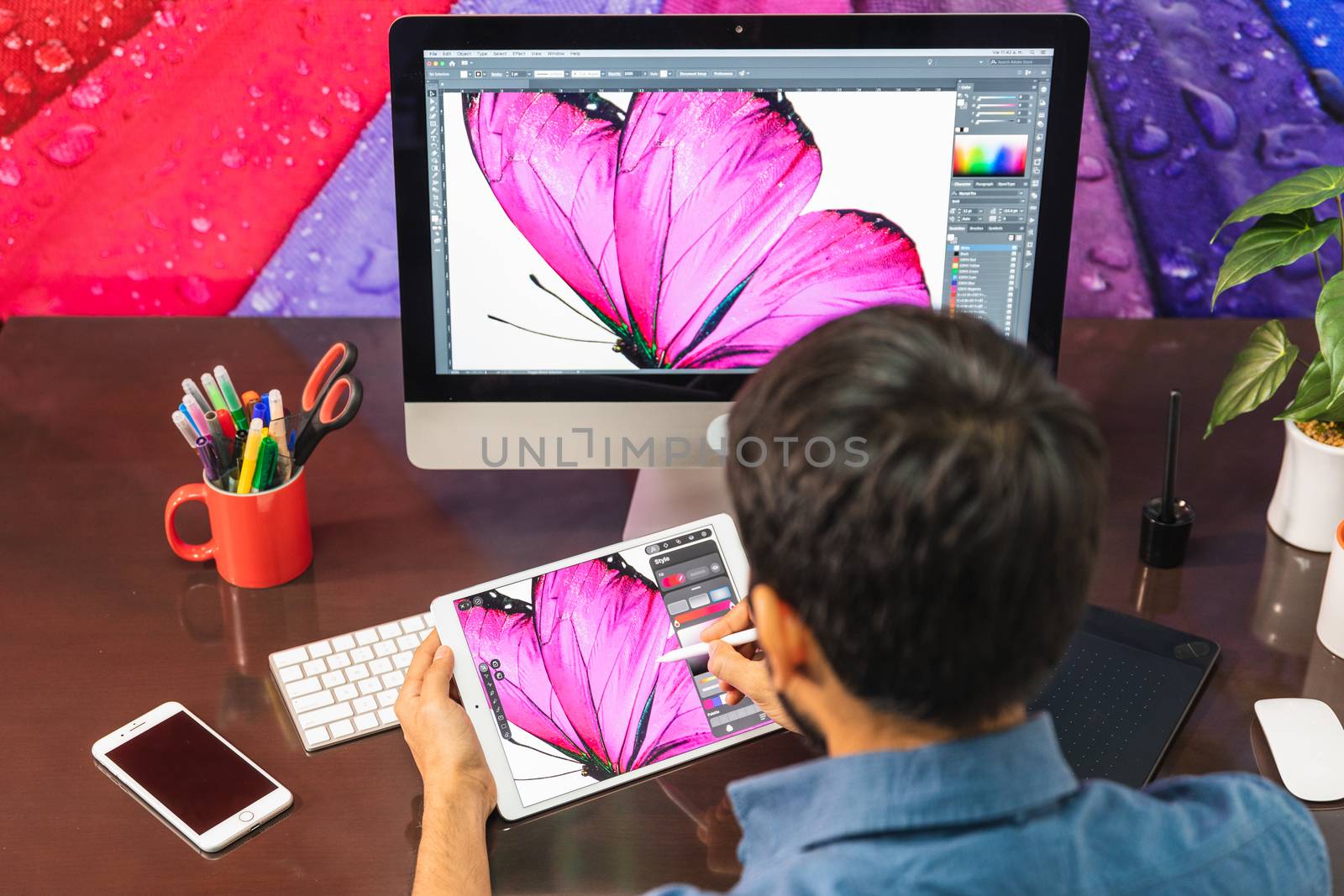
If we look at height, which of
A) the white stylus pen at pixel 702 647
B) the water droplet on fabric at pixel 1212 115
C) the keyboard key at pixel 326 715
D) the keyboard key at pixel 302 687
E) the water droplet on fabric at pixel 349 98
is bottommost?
the keyboard key at pixel 326 715

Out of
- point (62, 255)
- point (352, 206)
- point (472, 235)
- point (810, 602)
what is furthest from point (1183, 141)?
point (62, 255)

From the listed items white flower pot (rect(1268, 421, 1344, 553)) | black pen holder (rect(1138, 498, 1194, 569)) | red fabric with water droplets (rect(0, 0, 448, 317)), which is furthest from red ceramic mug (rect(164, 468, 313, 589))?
white flower pot (rect(1268, 421, 1344, 553))

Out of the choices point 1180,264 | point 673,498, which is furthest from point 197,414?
point 1180,264

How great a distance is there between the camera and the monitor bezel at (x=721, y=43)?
1.05 metres

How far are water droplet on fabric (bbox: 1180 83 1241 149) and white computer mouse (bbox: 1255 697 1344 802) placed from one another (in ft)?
2.35

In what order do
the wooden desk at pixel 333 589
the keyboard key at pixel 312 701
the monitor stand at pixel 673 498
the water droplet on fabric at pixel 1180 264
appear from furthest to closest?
the water droplet on fabric at pixel 1180 264, the monitor stand at pixel 673 498, the keyboard key at pixel 312 701, the wooden desk at pixel 333 589

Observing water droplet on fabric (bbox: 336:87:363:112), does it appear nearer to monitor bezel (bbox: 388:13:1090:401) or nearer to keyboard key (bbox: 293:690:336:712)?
monitor bezel (bbox: 388:13:1090:401)

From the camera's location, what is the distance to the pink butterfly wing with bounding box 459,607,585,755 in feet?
3.27

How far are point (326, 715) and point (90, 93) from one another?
0.83 metres

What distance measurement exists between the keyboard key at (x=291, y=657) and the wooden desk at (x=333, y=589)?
3 centimetres

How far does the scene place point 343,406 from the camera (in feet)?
4.14

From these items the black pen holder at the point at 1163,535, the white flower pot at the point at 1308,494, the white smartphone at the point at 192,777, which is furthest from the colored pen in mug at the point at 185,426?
the white flower pot at the point at 1308,494

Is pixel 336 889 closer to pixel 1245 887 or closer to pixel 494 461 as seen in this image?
pixel 494 461

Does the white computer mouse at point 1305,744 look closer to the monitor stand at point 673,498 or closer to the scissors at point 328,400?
the monitor stand at point 673,498
